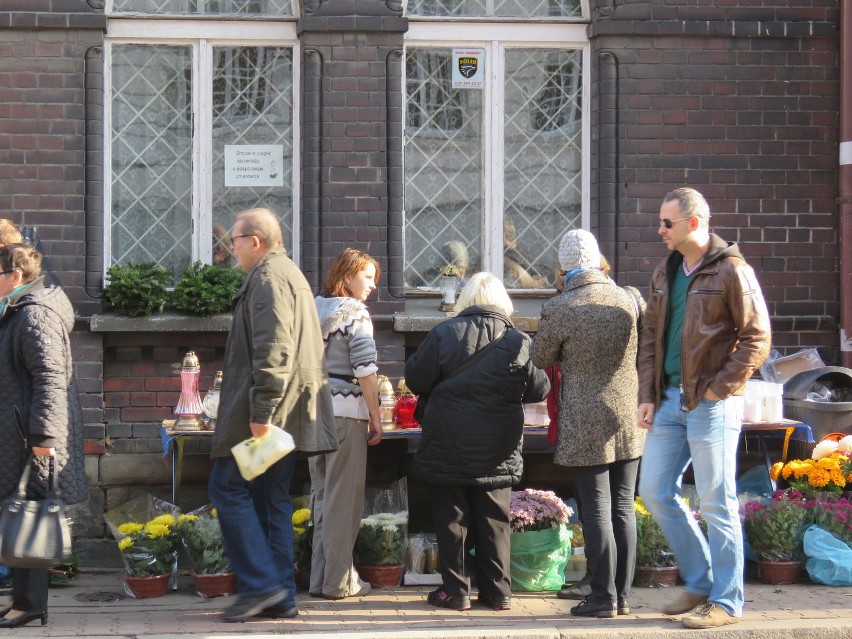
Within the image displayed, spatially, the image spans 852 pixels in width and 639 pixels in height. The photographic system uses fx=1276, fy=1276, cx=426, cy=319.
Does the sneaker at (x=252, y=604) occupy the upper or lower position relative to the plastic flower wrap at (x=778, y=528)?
lower

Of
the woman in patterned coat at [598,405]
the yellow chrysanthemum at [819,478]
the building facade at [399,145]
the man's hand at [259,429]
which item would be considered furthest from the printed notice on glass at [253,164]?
the yellow chrysanthemum at [819,478]

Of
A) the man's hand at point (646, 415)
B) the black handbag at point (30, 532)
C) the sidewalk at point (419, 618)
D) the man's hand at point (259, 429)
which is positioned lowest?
the sidewalk at point (419, 618)

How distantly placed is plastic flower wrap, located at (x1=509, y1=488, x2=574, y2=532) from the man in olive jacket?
1.34m

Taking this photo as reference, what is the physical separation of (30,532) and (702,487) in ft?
10.1

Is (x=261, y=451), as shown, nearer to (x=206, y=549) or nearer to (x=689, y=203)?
(x=206, y=549)

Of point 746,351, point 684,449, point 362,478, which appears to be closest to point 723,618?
point 684,449

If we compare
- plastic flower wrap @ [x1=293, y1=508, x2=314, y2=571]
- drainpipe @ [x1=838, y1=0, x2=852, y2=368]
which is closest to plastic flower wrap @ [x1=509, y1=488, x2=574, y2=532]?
plastic flower wrap @ [x1=293, y1=508, x2=314, y2=571]

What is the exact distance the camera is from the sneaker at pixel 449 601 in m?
6.46

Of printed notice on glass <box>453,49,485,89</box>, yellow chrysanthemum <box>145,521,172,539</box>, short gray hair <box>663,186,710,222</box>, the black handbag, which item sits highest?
printed notice on glass <box>453,49,485,89</box>

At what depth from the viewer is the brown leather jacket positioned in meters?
5.74

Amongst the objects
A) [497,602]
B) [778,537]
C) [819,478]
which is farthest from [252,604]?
[819,478]

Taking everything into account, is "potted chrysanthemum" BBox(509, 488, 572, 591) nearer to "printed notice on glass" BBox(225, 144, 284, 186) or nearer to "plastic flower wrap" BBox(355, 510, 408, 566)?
"plastic flower wrap" BBox(355, 510, 408, 566)

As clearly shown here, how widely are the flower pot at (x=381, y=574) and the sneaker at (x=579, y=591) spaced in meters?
0.90

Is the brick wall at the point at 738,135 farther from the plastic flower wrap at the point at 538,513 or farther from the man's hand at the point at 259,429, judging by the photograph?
the man's hand at the point at 259,429
